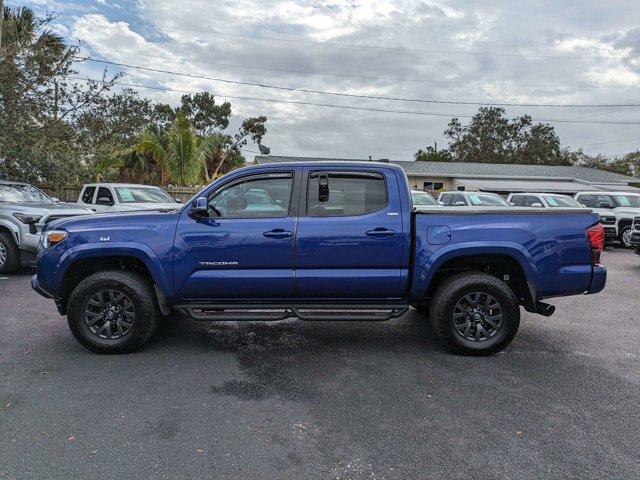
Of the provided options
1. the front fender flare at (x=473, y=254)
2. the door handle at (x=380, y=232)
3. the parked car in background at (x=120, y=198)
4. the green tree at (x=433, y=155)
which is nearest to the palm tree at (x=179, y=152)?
the parked car in background at (x=120, y=198)

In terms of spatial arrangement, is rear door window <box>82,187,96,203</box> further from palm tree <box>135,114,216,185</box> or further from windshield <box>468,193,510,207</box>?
windshield <box>468,193,510,207</box>

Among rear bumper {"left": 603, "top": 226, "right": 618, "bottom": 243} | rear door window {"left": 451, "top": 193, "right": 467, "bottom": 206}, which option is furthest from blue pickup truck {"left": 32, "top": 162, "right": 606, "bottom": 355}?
rear door window {"left": 451, "top": 193, "right": 467, "bottom": 206}

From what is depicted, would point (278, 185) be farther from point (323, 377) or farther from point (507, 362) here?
point (507, 362)

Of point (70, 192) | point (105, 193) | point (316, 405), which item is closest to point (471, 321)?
point (316, 405)

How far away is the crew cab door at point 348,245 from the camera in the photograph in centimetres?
445

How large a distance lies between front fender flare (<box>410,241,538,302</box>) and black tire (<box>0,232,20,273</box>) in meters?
7.79

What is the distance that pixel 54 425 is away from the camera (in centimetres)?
324

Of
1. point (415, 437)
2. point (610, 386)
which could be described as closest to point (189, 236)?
point (415, 437)

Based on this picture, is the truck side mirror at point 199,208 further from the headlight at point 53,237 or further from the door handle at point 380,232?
the door handle at point 380,232

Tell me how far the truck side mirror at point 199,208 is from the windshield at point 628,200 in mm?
15818

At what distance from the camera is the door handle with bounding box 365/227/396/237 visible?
4438mm

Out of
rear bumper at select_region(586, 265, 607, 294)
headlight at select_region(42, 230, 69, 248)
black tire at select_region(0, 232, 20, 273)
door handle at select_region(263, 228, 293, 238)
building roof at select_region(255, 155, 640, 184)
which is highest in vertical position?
building roof at select_region(255, 155, 640, 184)

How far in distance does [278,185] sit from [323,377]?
1.95m

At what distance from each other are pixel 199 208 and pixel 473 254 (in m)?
2.71
